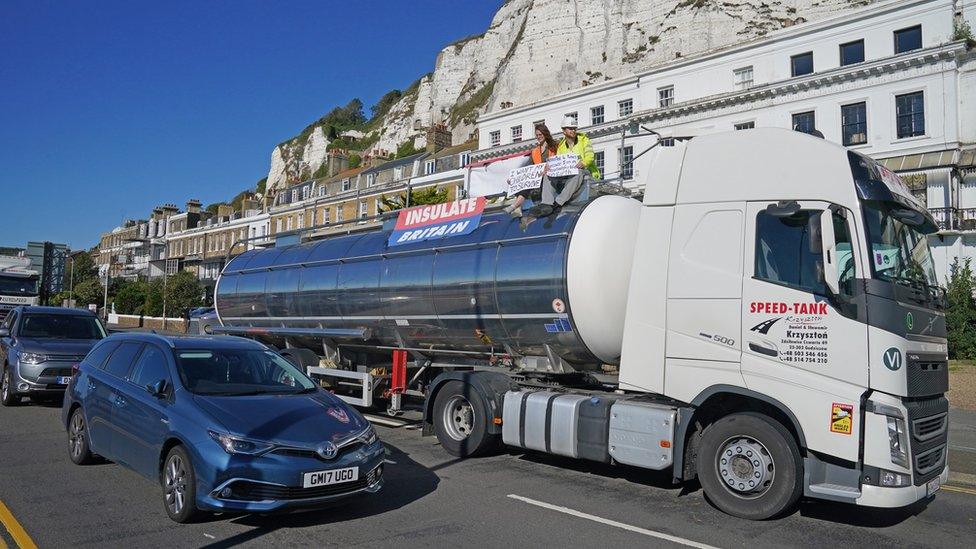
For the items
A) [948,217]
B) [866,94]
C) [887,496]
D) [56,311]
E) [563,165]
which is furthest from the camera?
[866,94]

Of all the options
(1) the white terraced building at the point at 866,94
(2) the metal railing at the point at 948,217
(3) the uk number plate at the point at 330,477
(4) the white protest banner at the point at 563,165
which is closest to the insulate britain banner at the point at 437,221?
(4) the white protest banner at the point at 563,165

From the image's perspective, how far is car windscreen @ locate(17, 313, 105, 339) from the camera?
13555 mm

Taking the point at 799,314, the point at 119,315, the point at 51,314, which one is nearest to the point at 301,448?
the point at 799,314

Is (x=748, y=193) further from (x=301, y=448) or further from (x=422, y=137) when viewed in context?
(x=422, y=137)

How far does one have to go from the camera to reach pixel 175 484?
625cm

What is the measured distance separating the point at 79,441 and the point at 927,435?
9.06 meters

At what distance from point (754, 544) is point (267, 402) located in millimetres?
4547

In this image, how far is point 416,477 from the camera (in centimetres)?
810

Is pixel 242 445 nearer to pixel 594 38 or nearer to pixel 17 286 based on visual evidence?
pixel 17 286

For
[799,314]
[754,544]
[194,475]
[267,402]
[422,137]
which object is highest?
[422,137]

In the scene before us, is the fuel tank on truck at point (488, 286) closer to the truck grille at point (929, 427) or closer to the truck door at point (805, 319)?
the truck door at point (805, 319)

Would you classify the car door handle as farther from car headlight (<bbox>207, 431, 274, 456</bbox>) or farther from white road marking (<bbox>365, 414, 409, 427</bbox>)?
white road marking (<bbox>365, 414, 409, 427</bbox>)

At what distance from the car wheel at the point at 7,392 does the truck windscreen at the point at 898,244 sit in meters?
14.0

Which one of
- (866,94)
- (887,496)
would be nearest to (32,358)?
(887,496)
